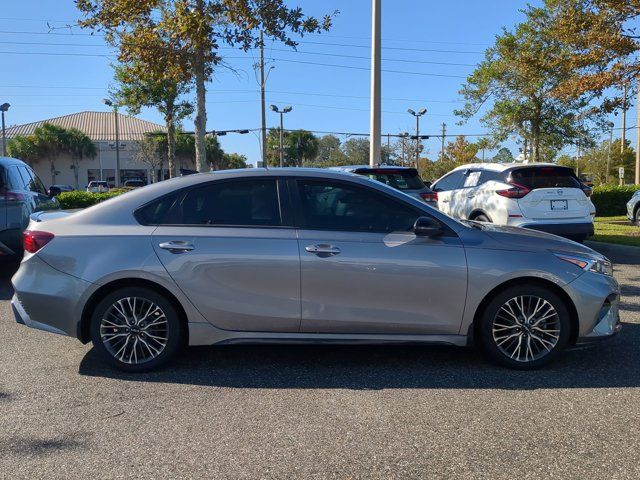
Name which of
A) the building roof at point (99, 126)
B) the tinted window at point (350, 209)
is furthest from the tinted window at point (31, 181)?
the building roof at point (99, 126)

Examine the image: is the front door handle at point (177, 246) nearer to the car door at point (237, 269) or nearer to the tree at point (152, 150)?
the car door at point (237, 269)

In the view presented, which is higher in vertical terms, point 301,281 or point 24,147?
point 24,147

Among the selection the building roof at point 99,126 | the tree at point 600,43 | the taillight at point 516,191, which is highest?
the building roof at point 99,126

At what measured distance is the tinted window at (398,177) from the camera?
9.62m

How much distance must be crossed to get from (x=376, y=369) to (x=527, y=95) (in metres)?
20.2

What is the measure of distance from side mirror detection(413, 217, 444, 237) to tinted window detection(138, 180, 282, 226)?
113 centimetres

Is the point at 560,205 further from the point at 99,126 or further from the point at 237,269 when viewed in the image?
the point at 99,126

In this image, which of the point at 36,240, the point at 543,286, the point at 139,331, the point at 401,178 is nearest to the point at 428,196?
the point at 401,178

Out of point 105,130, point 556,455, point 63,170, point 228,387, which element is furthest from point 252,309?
point 105,130

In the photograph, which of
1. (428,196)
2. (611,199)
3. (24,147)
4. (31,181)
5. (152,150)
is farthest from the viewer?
(152,150)

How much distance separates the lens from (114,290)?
456 cm

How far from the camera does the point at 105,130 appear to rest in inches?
2685

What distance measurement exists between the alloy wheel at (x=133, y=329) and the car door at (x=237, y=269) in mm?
354

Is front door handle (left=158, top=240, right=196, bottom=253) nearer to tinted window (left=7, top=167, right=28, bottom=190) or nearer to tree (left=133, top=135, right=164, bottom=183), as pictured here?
tinted window (left=7, top=167, right=28, bottom=190)
